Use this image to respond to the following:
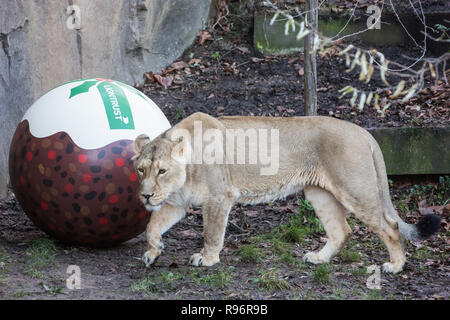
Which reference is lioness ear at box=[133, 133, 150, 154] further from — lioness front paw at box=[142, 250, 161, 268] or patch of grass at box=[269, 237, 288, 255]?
patch of grass at box=[269, 237, 288, 255]

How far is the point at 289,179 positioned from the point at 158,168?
4.28ft

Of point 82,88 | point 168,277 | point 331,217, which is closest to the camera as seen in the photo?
point 168,277

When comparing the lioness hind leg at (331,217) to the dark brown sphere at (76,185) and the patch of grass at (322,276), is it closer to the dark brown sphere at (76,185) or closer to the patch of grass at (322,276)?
the patch of grass at (322,276)

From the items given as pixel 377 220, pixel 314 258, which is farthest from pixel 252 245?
pixel 377 220

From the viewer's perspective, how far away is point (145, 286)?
17.8 ft

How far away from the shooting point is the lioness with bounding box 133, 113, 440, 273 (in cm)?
596

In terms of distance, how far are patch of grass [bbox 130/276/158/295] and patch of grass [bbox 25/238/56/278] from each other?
80cm

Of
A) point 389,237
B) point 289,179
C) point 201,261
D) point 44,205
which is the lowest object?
point 201,261

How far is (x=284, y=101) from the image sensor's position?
9641 millimetres

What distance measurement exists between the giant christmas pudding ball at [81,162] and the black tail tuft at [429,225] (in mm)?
→ 2463

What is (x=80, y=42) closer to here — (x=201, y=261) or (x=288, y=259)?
(x=201, y=261)

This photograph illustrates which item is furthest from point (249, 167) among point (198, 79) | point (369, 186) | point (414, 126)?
point (198, 79)

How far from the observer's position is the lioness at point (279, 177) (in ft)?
19.6

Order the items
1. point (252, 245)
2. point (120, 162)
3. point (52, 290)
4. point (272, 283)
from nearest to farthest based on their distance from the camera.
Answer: point (52, 290) → point (272, 283) → point (120, 162) → point (252, 245)
